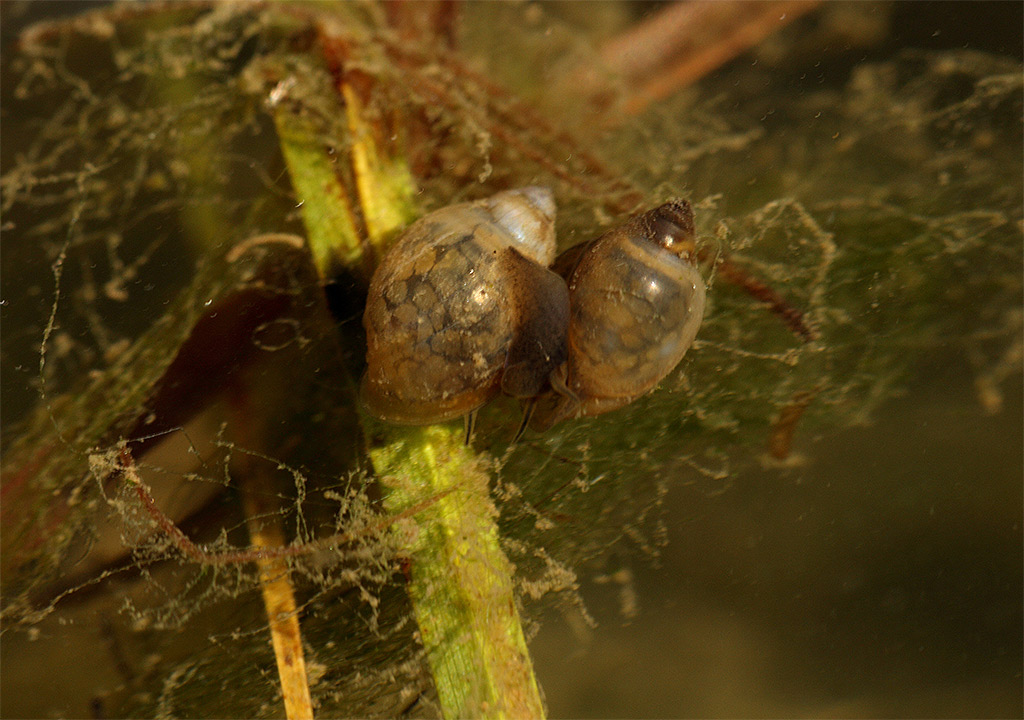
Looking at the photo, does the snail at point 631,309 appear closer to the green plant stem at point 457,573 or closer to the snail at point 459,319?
the snail at point 459,319

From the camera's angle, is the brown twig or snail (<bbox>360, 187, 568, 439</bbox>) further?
the brown twig

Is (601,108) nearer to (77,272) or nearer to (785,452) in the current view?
(785,452)

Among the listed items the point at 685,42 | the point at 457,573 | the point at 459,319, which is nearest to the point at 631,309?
the point at 459,319

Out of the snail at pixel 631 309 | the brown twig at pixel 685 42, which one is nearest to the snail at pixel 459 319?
the snail at pixel 631 309

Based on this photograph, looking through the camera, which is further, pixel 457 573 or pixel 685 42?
pixel 685 42

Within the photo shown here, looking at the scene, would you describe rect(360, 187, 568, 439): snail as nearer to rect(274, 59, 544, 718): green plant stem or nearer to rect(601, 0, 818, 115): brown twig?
rect(274, 59, 544, 718): green plant stem

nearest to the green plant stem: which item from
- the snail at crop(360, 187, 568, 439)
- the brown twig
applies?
the snail at crop(360, 187, 568, 439)

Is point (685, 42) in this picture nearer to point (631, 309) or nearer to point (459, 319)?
point (631, 309)
